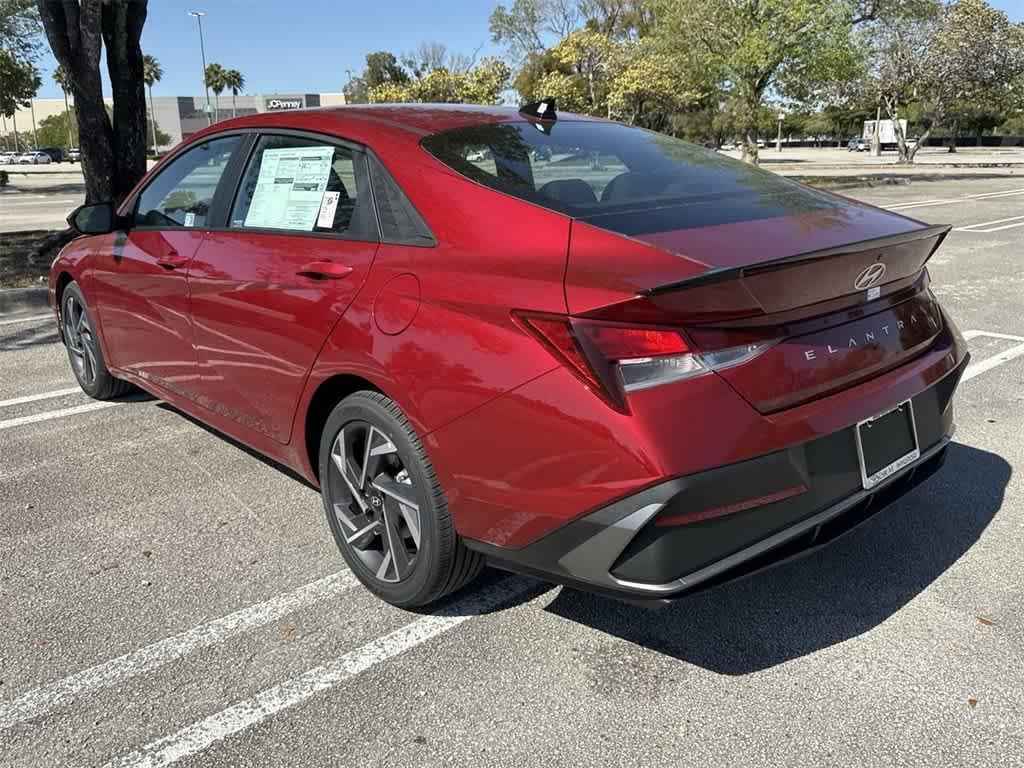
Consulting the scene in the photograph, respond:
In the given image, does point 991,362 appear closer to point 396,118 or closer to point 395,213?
point 396,118

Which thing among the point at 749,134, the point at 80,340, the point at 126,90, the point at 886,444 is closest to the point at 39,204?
the point at 126,90

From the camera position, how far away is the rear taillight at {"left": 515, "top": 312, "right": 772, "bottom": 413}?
6.81 ft

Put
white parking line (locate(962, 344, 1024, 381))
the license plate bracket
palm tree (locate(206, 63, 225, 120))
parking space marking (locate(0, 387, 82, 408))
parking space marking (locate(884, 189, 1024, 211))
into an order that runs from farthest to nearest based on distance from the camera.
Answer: palm tree (locate(206, 63, 225, 120))
parking space marking (locate(884, 189, 1024, 211))
white parking line (locate(962, 344, 1024, 381))
parking space marking (locate(0, 387, 82, 408))
the license plate bracket

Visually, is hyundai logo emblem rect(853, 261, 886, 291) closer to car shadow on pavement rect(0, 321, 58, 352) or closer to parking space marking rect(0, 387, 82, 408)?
parking space marking rect(0, 387, 82, 408)

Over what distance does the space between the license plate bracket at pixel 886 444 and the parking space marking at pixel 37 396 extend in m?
4.89

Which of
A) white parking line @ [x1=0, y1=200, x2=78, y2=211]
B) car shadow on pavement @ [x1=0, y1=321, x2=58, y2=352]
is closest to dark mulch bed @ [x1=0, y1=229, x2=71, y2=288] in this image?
car shadow on pavement @ [x1=0, y1=321, x2=58, y2=352]

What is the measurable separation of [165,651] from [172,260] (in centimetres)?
182

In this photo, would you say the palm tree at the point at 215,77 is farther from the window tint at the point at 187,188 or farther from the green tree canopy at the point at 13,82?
the window tint at the point at 187,188

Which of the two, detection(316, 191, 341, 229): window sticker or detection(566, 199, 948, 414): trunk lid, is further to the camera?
detection(316, 191, 341, 229): window sticker

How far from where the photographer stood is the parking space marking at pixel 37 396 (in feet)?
17.2

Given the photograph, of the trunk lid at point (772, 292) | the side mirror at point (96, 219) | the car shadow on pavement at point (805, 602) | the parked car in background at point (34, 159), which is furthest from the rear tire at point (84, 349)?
the parked car in background at point (34, 159)

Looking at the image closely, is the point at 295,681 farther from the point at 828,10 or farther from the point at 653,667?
the point at 828,10

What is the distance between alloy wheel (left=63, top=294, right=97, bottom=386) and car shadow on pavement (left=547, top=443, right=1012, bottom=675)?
3487 mm

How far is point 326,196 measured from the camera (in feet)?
10.1
